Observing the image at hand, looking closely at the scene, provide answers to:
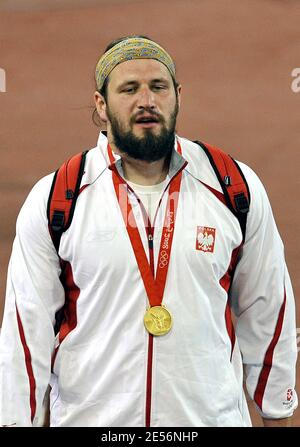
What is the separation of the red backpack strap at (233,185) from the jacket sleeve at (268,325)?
4 centimetres

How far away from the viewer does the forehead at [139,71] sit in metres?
2.23

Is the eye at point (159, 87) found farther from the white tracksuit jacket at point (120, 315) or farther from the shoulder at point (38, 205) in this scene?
the shoulder at point (38, 205)

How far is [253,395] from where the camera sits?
236 centimetres

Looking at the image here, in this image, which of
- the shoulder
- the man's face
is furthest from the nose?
the shoulder

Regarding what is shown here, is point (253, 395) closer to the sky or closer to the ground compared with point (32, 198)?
closer to the ground

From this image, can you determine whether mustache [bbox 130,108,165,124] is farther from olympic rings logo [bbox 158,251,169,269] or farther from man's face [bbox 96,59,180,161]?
olympic rings logo [bbox 158,251,169,269]

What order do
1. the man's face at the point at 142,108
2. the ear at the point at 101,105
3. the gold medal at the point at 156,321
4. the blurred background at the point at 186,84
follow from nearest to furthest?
the gold medal at the point at 156,321 < the man's face at the point at 142,108 < the ear at the point at 101,105 < the blurred background at the point at 186,84

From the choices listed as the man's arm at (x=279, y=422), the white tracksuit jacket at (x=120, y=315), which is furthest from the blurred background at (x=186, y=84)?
the white tracksuit jacket at (x=120, y=315)

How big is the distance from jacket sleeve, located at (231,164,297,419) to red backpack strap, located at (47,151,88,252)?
379 millimetres

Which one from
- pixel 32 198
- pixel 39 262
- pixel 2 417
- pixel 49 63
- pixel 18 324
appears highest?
pixel 49 63

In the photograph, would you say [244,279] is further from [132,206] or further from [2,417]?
[2,417]

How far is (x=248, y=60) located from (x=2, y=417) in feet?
4.18

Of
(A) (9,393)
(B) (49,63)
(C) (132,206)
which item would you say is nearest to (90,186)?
(C) (132,206)

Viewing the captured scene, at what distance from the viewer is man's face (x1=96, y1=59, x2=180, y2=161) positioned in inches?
87.0
